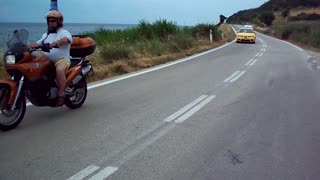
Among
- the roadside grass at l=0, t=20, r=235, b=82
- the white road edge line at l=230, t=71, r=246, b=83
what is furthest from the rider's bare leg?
the white road edge line at l=230, t=71, r=246, b=83

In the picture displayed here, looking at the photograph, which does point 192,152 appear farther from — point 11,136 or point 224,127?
point 11,136

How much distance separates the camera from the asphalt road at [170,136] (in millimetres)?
5066

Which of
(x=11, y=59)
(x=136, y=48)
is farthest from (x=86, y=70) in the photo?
(x=136, y=48)

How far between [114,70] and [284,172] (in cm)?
975

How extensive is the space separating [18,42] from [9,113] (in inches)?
43.0

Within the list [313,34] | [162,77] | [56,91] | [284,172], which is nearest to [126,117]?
[56,91]

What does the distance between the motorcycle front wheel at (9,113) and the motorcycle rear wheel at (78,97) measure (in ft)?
4.51

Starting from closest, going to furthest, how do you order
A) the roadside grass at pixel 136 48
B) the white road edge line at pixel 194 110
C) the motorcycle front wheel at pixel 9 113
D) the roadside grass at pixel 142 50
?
1. the motorcycle front wheel at pixel 9 113
2. the white road edge line at pixel 194 110
3. the roadside grass at pixel 142 50
4. the roadside grass at pixel 136 48

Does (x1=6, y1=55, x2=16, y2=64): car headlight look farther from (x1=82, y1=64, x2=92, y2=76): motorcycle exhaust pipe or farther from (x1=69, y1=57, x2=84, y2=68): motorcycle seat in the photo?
(x1=82, y1=64, x2=92, y2=76): motorcycle exhaust pipe

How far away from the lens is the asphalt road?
16.6ft

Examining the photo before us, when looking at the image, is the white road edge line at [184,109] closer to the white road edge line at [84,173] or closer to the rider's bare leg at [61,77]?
the rider's bare leg at [61,77]

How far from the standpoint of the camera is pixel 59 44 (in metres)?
7.33

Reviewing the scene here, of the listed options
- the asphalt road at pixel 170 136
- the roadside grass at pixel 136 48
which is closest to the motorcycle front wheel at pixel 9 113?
the asphalt road at pixel 170 136

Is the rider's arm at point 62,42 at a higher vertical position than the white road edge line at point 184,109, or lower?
higher
